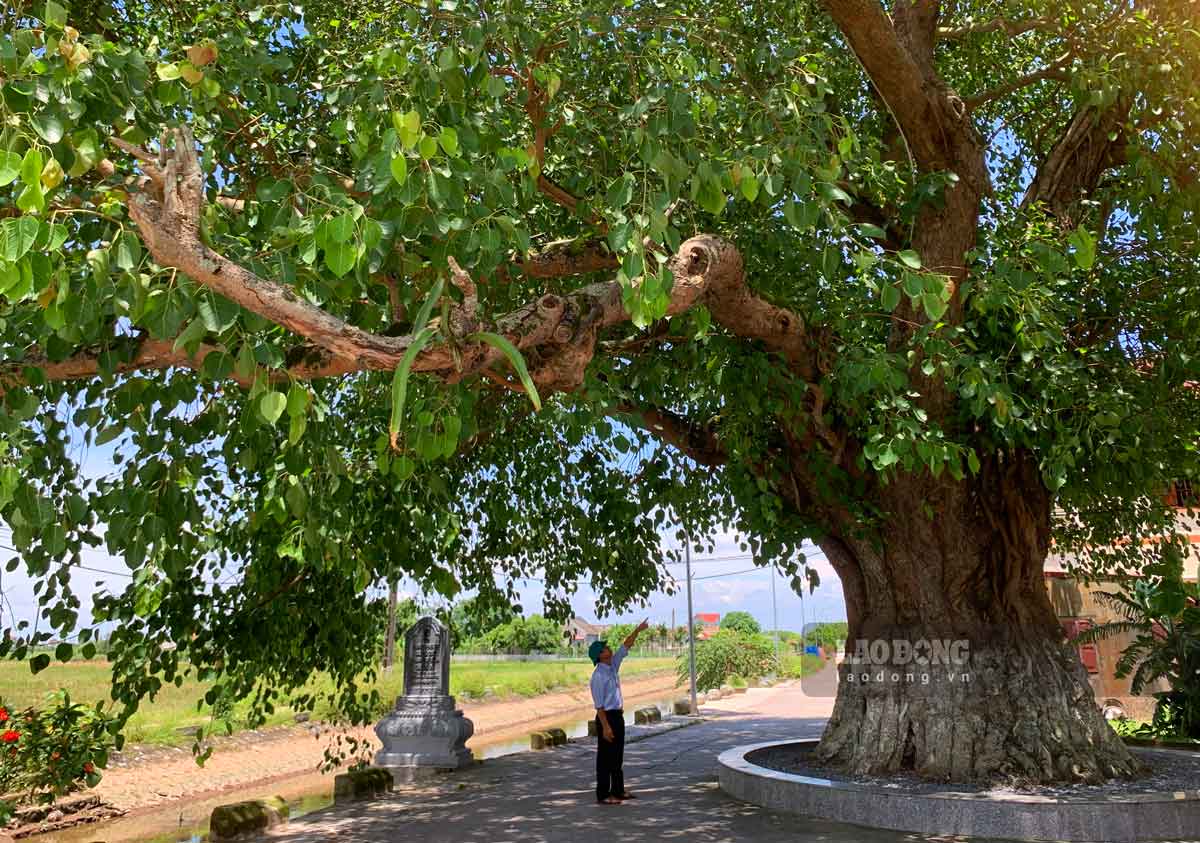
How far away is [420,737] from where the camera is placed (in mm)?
11305

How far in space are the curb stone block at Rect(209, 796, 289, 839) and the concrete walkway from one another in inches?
9.5

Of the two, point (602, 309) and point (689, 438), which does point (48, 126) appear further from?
point (689, 438)

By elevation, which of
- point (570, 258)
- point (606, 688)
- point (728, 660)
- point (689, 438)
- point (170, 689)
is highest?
point (570, 258)

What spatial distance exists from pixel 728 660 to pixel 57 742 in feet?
92.6

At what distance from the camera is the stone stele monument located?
11.2 m

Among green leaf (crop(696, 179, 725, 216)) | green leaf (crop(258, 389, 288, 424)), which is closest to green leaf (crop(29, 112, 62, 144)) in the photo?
green leaf (crop(258, 389, 288, 424))

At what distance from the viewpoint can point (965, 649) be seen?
815 centimetres

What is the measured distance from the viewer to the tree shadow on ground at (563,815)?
22.6 ft

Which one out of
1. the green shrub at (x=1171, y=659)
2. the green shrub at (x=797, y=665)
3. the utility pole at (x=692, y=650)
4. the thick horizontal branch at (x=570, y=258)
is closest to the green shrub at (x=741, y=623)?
the green shrub at (x=797, y=665)

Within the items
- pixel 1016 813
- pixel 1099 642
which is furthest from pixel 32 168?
pixel 1099 642

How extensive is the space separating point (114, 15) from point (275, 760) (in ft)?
50.8

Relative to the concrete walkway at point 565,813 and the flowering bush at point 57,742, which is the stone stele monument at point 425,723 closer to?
the concrete walkway at point 565,813

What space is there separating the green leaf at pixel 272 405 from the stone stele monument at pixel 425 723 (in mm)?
8848

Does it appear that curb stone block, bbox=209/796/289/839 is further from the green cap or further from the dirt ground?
the green cap
